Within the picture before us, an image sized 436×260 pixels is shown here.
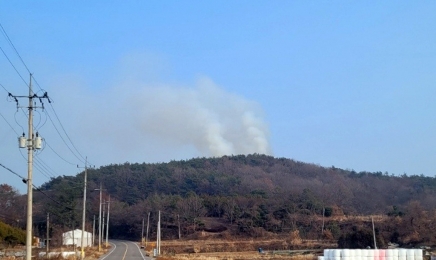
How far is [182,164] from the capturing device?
16862cm

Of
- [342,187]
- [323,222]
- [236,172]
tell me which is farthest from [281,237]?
[236,172]

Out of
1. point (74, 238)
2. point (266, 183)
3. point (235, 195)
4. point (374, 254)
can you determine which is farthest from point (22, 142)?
point (266, 183)

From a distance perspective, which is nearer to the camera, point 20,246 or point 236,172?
point 20,246

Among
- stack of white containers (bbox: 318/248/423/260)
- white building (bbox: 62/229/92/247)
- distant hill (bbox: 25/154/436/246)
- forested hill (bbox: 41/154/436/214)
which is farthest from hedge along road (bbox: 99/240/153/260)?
forested hill (bbox: 41/154/436/214)

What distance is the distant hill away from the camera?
93.8 metres

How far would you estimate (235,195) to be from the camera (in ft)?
370

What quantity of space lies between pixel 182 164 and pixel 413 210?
103504mm

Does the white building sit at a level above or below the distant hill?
below

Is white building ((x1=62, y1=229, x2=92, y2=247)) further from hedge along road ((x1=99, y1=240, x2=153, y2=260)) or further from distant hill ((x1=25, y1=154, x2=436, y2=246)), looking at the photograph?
hedge along road ((x1=99, y1=240, x2=153, y2=260))

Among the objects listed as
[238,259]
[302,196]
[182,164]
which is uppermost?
[182,164]

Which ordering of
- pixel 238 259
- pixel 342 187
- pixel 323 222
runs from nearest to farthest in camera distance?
pixel 238 259 → pixel 323 222 → pixel 342 187

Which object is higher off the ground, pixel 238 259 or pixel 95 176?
pixel 95 176

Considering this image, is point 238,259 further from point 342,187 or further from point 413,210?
point 342,187

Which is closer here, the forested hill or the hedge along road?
the hedge along road
